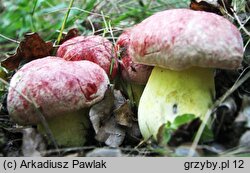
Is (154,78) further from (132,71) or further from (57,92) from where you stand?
(57,92)

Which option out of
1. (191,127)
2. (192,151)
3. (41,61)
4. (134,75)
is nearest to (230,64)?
(191,127)

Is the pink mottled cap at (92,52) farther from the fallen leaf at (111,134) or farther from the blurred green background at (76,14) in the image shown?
the blurred green background at (76,14)

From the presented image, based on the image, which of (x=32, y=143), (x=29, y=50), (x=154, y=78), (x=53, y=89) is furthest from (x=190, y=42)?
(x=29, y=50)

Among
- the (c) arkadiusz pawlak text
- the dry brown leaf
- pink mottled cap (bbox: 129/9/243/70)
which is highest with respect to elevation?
pink mottled cap (bbox: 129/9/243/70)

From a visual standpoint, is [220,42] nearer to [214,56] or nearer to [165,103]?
[214,56]

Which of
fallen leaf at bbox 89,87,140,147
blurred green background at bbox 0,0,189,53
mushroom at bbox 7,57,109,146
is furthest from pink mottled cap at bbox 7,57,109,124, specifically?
blurred green background at bbox 0,0,189,53

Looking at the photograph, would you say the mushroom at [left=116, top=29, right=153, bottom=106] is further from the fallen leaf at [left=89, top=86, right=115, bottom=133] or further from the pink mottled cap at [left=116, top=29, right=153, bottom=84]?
the fallen leaf at [left=89, top=86, right=115, bottom=133]
